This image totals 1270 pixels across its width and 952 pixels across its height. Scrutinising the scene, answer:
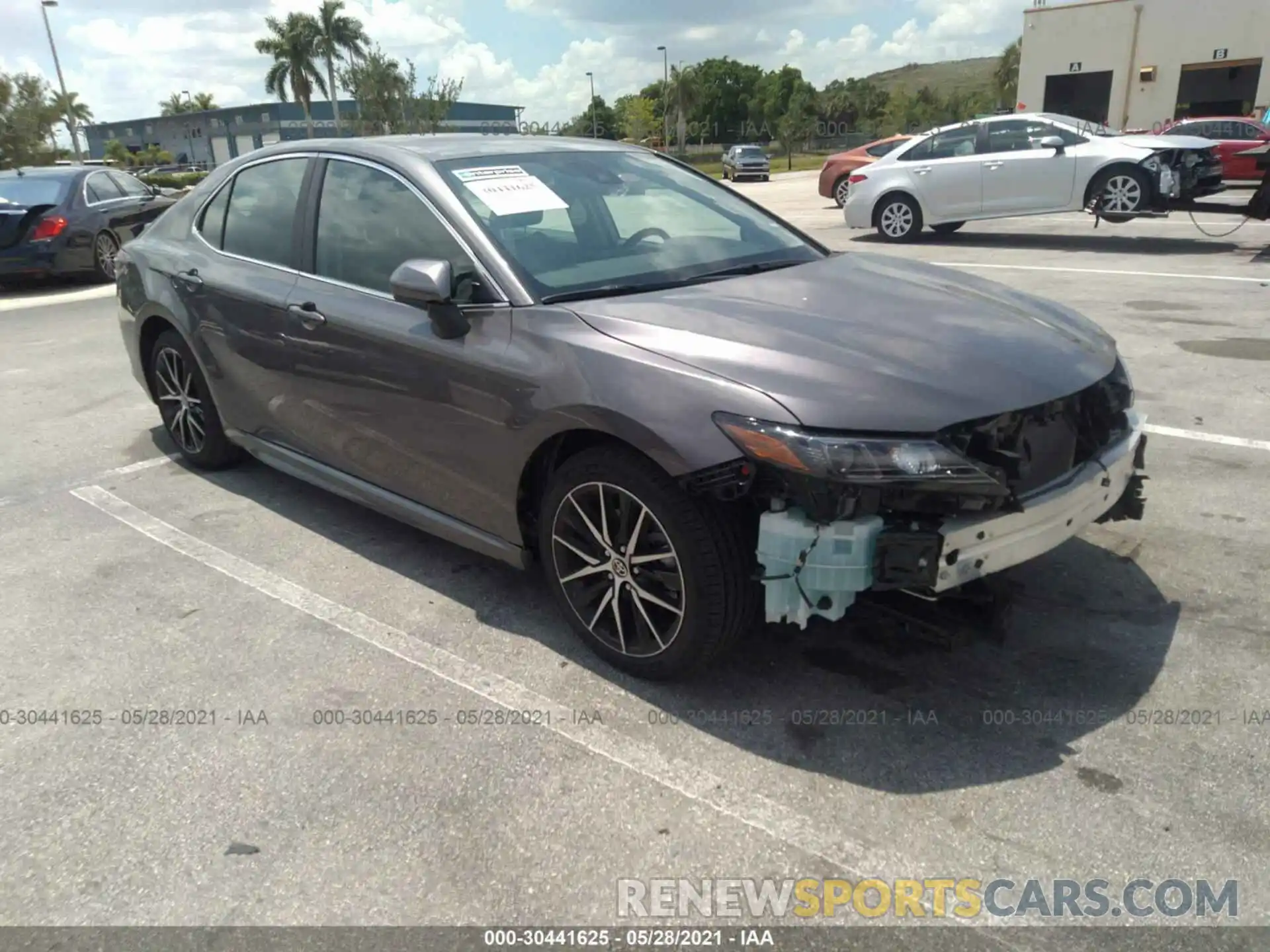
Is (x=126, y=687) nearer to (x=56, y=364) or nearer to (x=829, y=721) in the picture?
(x=829, y=721)

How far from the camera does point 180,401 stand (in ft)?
16.5

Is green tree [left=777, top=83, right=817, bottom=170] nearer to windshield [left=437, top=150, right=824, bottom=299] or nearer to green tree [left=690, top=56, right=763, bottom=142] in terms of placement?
green tree [left=690, top=56, right=763, bottom=142]

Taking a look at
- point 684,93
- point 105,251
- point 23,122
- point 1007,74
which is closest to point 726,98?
point 684,93

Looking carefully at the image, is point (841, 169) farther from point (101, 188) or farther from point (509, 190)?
point (509, 190)

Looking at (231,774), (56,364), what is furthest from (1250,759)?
(56,364)

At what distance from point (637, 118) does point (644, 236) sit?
300 feet

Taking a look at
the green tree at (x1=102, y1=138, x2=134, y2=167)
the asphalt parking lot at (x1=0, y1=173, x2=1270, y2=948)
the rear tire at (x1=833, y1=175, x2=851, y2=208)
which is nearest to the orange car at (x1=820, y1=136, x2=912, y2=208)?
the rear tire at (x1=833, y1=175, x2=851, y2=208)

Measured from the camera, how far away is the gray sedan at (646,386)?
253 cm

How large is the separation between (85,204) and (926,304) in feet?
40.5

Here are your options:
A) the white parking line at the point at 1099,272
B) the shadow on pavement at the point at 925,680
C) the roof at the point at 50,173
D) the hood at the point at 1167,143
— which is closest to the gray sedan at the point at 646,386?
the shadow on pavement at the point at 925,680

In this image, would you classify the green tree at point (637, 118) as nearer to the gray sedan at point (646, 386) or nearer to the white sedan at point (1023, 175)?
the white sedan at point (1023, 175)

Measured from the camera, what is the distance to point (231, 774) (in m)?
2.71

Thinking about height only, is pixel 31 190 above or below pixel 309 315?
above

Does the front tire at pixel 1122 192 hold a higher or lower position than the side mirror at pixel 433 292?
lower
